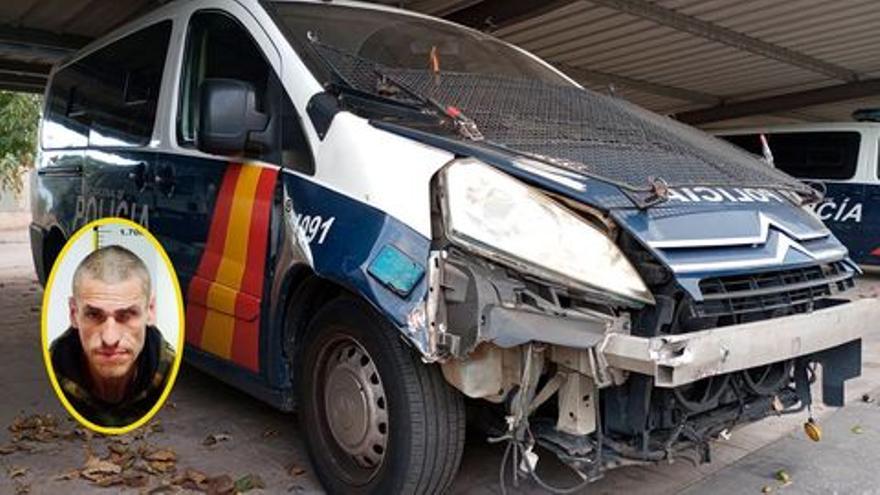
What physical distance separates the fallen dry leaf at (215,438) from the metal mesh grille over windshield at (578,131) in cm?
187

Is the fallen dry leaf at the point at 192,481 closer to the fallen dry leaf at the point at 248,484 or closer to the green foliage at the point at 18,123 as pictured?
the fallen dry leaf at the point at 248,484

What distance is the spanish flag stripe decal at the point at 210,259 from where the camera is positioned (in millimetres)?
3352

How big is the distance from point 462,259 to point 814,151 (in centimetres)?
981

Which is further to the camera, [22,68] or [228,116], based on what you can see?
[22,68]

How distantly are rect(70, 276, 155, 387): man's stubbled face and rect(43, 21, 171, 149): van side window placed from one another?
195cm

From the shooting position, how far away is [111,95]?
4.69 meters

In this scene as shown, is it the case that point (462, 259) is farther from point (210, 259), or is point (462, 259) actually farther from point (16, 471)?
point (16, 471)

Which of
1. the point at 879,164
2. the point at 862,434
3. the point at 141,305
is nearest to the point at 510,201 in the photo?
the point at 141,305

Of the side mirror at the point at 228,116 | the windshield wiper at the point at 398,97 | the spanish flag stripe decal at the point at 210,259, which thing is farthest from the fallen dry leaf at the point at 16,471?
the windshield wiper at the point at 398,97

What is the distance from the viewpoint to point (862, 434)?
3.93 meters

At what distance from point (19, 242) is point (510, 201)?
16.9m

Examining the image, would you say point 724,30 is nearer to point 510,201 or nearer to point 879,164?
point 879,164

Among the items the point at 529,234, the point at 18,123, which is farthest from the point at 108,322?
the point at 18,123

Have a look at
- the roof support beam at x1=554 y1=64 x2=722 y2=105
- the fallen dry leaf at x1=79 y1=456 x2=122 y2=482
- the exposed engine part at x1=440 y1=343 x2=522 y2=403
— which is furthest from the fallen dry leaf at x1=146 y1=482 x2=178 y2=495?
the roof support beam at x1=554 y1=64 x2=722 y2=105
